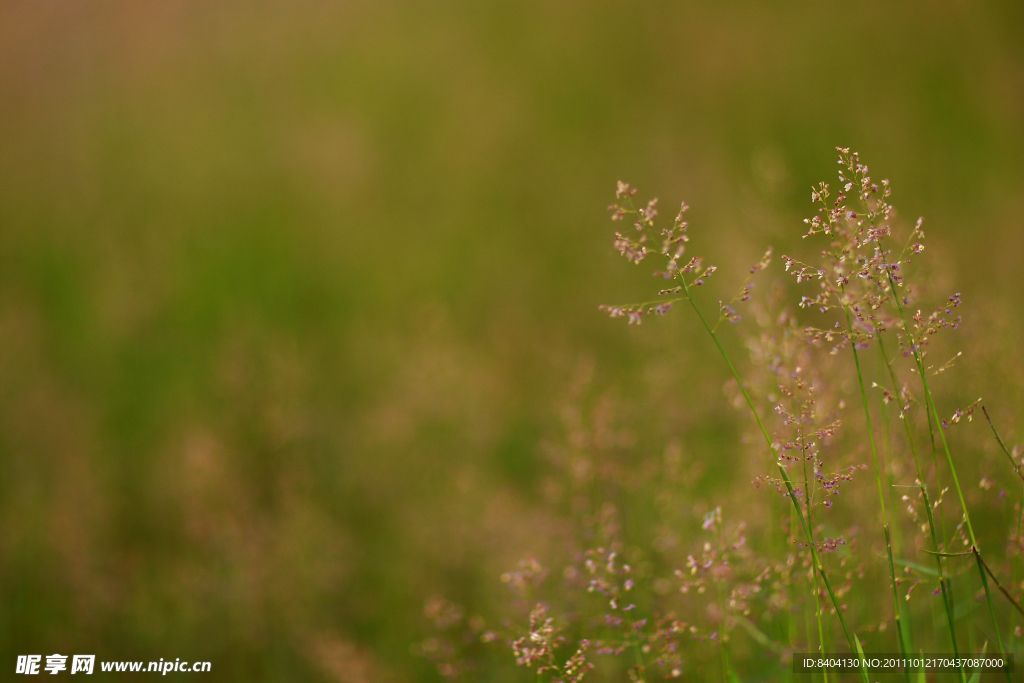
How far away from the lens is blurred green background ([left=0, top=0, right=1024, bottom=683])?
2264 millimetres

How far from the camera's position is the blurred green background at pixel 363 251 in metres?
2.26

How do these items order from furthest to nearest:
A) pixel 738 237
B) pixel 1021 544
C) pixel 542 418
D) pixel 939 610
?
pixel 738 237 < pixel 542 418 < pixel 939 610 < pixel 1021 544

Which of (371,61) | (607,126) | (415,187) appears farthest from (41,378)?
(607,126)

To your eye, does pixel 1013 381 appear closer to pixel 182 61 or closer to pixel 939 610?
pixel 939 610

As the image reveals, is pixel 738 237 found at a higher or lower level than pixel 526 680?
higher

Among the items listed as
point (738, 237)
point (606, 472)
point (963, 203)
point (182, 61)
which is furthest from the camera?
point (182, 61)

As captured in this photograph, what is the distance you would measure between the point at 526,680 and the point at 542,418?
1.51 metres

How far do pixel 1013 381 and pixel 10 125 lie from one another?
531cm

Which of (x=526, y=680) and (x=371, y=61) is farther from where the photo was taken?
(x=371, y=61)

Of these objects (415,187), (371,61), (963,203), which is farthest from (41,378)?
(963,203)

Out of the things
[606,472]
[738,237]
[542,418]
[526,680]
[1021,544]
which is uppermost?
[738,237]

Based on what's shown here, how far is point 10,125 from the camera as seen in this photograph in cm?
384

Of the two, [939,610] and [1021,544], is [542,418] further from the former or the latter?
[1021,544]

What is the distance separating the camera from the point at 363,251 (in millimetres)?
3838
